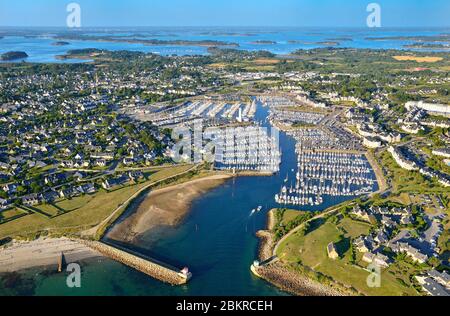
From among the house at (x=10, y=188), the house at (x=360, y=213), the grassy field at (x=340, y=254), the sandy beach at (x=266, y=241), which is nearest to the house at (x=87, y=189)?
the house at (x=10, y=188)

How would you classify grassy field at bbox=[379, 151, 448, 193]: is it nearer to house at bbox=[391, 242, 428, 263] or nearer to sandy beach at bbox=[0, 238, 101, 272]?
house at bbox=[391, 242, 428, 263]

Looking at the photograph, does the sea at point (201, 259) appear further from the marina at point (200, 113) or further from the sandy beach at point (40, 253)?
the marina at point (200, 113)

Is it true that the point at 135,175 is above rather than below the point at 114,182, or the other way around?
above

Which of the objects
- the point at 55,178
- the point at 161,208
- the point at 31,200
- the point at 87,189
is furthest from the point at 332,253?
the point at 55,178

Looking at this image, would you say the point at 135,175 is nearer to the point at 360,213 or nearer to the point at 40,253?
the point at 40,253

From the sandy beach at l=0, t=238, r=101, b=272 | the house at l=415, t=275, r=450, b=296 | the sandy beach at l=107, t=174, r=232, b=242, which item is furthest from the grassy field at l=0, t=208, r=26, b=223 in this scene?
the house at l=415, t=275, r=450, b=296

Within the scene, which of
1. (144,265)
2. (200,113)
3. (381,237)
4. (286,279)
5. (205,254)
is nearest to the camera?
(286,279)
